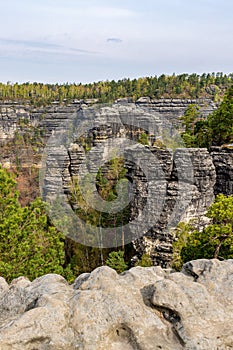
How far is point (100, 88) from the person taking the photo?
310ft

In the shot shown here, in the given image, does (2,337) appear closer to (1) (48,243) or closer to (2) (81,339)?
(2) (81,339)

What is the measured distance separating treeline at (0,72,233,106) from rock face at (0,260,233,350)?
70.0 metres

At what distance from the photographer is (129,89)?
85812mm

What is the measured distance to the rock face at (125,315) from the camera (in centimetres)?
445

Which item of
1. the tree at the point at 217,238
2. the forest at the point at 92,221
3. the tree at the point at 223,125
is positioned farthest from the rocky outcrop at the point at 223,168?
the tree at the point at 217,238

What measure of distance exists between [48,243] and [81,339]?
8929mm

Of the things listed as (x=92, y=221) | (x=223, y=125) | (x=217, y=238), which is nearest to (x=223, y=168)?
(x=223, y=125)

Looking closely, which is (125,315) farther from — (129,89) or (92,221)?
(129,89)

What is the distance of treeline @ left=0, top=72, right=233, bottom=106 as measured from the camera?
3123 inches

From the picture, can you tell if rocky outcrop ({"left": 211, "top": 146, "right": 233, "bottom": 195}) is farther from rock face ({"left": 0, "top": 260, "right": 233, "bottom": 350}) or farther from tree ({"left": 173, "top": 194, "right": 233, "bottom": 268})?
rock face ({"left": 0, "top": 260, "right": 233, "bottom": 350})

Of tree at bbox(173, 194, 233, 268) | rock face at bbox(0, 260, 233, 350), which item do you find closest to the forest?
tree at bbox(173, 194, 233, 268)

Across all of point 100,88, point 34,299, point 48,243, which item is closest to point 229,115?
point 48,243

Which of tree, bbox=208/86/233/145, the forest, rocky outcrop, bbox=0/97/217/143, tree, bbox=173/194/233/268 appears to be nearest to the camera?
tree, bbox=173/194/233/268

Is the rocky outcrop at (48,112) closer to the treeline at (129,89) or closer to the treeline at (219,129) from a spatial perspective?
the treeline at (129,89)
